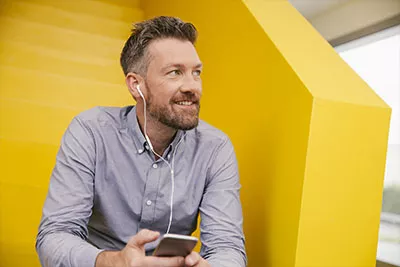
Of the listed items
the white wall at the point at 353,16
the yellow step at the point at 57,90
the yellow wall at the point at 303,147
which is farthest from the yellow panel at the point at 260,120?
the white wall at the point at 353,16

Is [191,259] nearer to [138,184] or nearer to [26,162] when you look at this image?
[138,184]

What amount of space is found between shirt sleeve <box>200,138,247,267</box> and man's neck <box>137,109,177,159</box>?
17 centimetres

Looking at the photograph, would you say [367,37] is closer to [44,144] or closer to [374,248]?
[44,144]

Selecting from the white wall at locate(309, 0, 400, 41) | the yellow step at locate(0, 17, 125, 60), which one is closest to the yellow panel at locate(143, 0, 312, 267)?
the yellow step at locate(0, 17, 125, 60)

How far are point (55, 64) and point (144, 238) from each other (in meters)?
2.32

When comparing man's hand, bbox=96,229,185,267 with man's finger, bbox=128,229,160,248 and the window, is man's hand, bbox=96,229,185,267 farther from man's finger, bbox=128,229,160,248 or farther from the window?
the window

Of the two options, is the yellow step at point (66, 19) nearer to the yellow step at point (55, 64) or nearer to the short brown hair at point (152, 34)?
the yellow step at point (55, 64)

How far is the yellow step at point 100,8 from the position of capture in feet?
12.2

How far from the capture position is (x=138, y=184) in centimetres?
162

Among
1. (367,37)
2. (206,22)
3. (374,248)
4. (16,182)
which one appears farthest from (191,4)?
(367,37)

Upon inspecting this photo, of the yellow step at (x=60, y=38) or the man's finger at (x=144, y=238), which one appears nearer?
the man's finger at (x=144, y=238)

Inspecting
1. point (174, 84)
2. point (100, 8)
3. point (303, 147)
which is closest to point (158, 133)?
point (174, 84)

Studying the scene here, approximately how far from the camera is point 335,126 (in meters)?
1.46

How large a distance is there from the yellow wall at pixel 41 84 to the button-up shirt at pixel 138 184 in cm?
95
